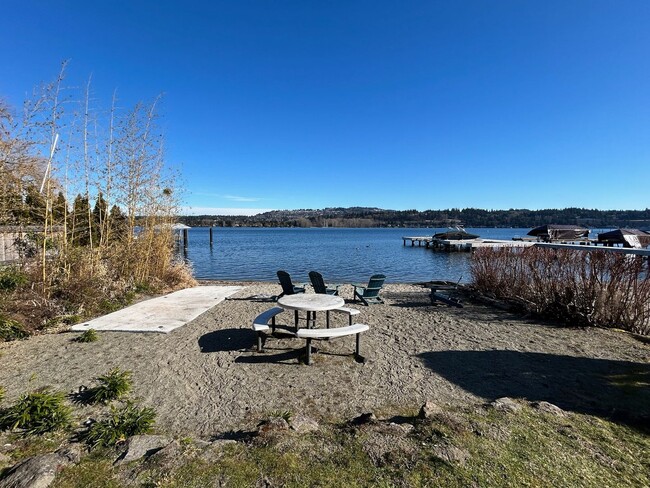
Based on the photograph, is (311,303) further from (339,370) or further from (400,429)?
(400,429)

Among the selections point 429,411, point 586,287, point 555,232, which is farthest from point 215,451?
point 555,232

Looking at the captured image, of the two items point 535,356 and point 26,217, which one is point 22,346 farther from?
point 535,356

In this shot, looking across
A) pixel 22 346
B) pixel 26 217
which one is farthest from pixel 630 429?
pixel 26 217

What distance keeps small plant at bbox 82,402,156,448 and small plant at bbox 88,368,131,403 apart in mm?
389

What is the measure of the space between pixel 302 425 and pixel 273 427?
0.81 ft

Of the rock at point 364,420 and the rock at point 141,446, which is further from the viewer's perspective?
the rock at point 364,420

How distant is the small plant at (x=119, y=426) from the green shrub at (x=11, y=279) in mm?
4223

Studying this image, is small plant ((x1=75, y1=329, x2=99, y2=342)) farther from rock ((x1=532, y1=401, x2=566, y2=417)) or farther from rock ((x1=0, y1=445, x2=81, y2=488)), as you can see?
rock ((x1=532, y1=401, x2=566, y2=417))

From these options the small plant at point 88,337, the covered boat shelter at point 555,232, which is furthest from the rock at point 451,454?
the covered boat shelter at point 555,232

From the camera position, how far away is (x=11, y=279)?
5848 mm

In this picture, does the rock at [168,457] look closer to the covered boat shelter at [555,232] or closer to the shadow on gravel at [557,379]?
the shadow on gravel at [557,379]

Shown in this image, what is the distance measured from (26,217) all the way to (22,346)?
3293mm

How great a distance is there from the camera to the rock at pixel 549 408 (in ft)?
10.4

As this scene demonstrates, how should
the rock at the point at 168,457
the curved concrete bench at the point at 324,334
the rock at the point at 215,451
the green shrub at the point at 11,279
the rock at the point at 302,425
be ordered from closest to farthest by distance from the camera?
the rock at the point at 168,457
the rock at the point at 215,451
the rock at the point at 302,425
the curved concrete bench at the point at 324,334
the green shrub at the point at 11,279
